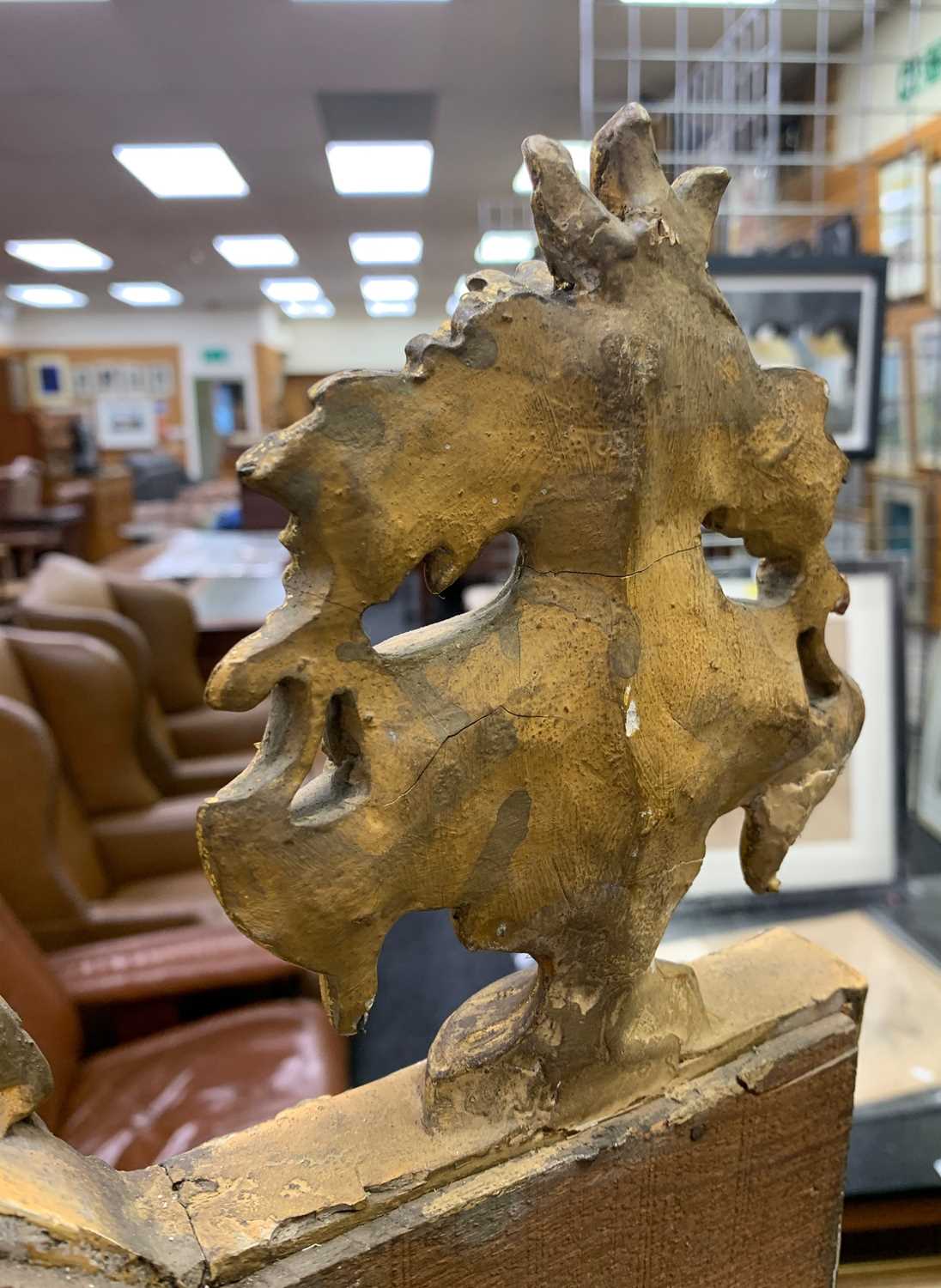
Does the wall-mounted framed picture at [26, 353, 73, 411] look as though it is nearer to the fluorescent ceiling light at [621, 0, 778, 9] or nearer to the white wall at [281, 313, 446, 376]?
the white wall at [281, 313, 446, 376]

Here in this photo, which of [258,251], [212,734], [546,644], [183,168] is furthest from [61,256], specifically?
[546,644]

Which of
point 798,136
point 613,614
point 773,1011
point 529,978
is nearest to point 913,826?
point 773,1011

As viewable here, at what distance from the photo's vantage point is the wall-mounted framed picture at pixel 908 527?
220 centimetres

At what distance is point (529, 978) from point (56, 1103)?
731mm

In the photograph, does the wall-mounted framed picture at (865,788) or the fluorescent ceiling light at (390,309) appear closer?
the wall-mounted framed picture at (865,788)

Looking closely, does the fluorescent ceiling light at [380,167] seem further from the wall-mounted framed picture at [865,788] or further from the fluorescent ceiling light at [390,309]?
the fluorescent ceiling light at [390,309]

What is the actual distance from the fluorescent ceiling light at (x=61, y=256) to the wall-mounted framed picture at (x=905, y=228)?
442cm

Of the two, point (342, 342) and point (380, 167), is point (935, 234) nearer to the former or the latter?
point (380, 167)

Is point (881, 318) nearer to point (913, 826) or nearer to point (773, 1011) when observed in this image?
point (913, 826)

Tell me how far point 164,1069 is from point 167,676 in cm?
120

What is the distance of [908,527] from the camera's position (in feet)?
7.48

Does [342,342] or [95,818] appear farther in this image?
[342,342]

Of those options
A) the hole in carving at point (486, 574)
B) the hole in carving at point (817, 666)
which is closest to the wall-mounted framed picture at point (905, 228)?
the hole in carving at point (486, 574)

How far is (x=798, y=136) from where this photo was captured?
260 cm
